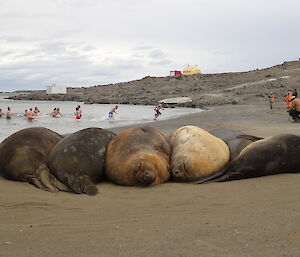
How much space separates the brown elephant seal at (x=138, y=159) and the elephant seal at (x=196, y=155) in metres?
0.15

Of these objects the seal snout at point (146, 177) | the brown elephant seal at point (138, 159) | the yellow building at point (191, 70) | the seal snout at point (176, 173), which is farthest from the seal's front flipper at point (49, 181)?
the yellow building at point (191, 70)

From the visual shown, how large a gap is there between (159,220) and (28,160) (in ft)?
8.85

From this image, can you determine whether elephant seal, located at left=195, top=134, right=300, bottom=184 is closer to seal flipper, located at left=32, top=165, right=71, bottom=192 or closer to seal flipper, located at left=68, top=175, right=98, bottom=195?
seal flipper, located at left=68, top=175, right=98, bottom=195

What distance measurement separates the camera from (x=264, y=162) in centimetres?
587

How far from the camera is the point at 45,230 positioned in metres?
3.77

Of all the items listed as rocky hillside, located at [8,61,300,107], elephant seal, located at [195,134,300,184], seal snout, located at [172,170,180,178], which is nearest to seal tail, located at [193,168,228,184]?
elephant seal, located at [195,134,300,184]

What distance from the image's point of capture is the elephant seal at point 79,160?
579cm

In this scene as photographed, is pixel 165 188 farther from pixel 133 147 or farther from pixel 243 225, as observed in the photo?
pixel 243 225

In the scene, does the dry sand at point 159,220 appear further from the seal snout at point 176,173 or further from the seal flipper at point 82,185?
the seal snout at point 176,173

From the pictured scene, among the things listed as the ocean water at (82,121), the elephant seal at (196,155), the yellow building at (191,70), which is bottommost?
the ocean water at (82,121)

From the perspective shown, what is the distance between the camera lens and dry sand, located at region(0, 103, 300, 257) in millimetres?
3227

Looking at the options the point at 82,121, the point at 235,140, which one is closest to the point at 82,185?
the point at 235,140

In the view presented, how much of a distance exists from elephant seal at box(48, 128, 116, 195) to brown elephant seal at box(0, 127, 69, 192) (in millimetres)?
127

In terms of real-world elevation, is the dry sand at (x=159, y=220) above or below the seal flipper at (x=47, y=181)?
below
